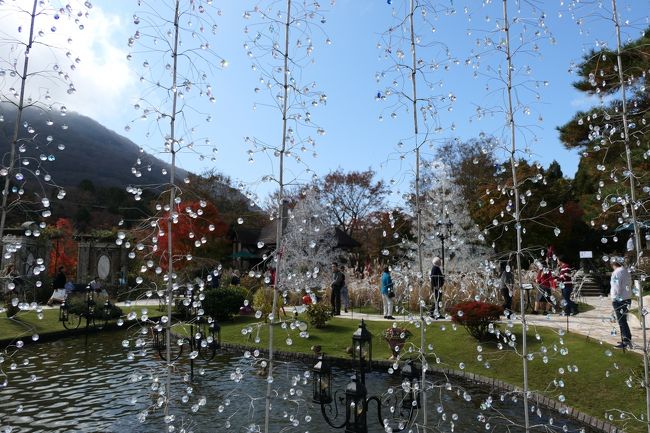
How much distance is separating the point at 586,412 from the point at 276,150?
7.32 metres

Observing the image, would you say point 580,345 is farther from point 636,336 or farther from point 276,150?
point 276,150

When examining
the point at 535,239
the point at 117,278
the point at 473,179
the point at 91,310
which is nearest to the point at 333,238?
the point at 473,179

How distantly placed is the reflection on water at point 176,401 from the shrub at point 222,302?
16.8 ft

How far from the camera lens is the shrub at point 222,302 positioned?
17.6 m

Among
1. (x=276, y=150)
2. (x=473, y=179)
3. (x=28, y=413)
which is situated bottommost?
(x=28, y=413)

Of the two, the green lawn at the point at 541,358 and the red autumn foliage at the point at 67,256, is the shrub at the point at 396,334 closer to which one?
the green lawn at the point at 541,358

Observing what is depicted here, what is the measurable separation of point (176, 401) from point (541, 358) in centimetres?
778

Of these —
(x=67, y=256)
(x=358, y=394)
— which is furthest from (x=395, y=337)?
(x=67, y=256)

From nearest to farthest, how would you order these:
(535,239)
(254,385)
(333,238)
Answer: (254,385) → (535,239) → (333,238)

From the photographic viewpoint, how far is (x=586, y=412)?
768 centimetres

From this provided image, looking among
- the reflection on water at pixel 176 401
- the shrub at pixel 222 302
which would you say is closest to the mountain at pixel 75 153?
the reflection on water at pixel 176 401

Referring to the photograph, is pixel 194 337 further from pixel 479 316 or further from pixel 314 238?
pixel 314 238

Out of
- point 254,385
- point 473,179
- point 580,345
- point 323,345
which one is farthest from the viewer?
point 473,179

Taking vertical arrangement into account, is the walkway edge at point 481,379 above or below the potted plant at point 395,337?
below
